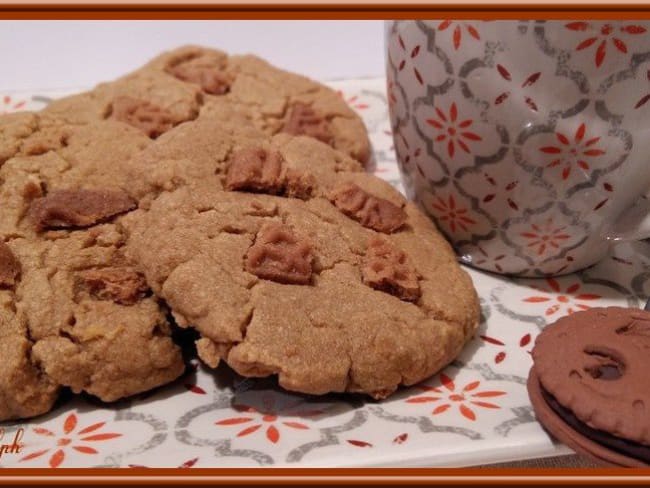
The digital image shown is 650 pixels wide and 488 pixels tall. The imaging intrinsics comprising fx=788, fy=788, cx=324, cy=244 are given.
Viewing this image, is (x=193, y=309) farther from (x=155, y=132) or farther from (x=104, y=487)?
(x=155, y=132)

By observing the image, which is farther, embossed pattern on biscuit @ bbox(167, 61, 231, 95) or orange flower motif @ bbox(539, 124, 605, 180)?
embossed pattern on biscuit @ bbox(167, 61, 231, 95)

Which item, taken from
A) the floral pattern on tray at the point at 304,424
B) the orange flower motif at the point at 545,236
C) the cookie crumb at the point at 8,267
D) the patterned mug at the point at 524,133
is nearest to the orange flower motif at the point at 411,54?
the patterned mug at the point at 524,133

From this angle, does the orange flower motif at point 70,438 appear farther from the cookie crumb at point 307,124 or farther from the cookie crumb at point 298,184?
the cookie crumb at point 307,124

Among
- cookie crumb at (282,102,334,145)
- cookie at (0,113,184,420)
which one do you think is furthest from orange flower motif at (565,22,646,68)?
cookie at (0,113,184,420)

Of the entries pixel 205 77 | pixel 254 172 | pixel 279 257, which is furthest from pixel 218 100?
pixel 279 257

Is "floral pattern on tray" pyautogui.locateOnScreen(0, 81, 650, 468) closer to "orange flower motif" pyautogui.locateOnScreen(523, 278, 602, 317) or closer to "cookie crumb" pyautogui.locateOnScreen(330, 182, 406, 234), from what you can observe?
"orange flower motif" pyautogui.locateOnScreen(523, 278, 602, 317)

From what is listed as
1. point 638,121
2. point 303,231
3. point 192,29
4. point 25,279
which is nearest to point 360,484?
point 303,231
